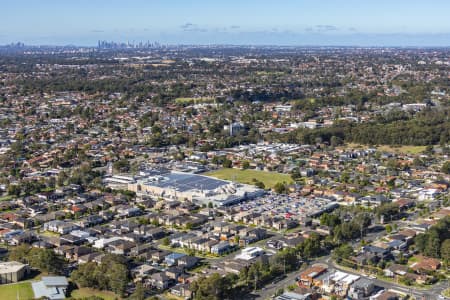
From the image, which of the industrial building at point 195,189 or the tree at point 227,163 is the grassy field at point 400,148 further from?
the industrial building at point 195,189

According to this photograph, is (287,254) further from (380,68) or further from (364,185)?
(380,68)

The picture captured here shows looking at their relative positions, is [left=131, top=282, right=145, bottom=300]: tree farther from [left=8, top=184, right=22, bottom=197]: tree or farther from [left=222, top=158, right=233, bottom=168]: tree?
[left=222, top=158, right=233, bottom=168]: tree

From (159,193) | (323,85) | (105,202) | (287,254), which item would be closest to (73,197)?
(105,202)

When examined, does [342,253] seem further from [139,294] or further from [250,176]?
[250,176]

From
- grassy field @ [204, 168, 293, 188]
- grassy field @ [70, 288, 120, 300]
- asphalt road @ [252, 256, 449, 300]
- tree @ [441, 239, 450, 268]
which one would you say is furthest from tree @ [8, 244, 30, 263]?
tree @ [441, 239, 450, 268]

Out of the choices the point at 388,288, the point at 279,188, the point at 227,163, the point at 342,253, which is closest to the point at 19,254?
the point at 342,253

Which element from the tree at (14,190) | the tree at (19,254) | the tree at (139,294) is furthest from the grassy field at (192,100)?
the tree at (139,294)
